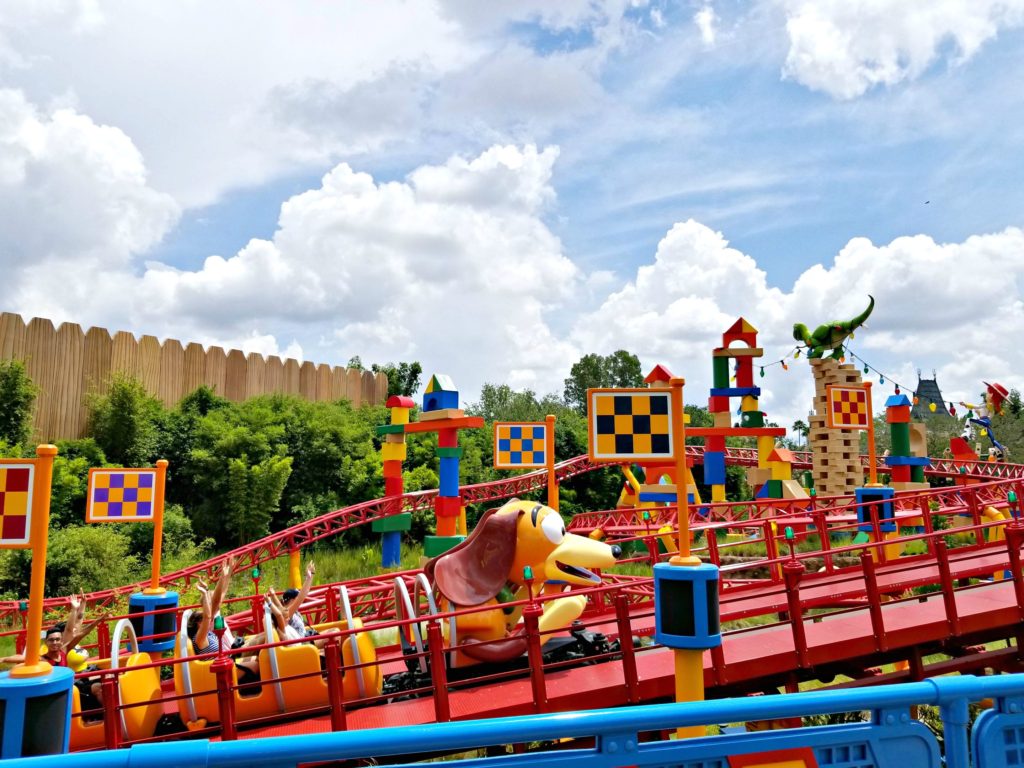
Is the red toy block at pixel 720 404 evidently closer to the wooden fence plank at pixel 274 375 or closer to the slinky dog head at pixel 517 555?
the wooden fence plank at pixel 274 375

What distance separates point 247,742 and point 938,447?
5186 cm

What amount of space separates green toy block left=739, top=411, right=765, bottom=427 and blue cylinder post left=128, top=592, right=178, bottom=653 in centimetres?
1904

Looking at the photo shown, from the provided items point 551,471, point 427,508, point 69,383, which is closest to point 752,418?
point 427,508

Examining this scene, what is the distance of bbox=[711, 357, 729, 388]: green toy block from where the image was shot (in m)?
24.2

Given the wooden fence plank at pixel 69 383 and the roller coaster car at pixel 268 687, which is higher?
the wooden fence plank at pixel 69 383

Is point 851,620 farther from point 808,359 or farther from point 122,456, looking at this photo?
point 122,456

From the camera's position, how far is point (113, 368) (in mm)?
23203

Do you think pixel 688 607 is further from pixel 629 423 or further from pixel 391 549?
pixel 391 549

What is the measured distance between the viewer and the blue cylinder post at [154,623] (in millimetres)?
8163

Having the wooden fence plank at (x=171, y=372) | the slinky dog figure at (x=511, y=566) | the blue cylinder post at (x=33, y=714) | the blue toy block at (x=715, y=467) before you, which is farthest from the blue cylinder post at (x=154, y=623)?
the blue toy block at (x=715, y=467)

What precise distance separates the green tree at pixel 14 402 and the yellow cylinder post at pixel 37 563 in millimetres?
19084

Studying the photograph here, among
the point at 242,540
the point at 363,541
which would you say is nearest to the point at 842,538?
the point at 363,541

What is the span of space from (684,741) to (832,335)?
23.1 m

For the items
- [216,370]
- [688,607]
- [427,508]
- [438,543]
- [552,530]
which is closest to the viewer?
[688,607]
